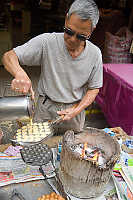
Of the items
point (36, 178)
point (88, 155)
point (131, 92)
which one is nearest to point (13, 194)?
point (36, 178)

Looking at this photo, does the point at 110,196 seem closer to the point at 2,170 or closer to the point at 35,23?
the point at 2,170

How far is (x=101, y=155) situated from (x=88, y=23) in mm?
822

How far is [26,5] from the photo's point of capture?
8.09 metres

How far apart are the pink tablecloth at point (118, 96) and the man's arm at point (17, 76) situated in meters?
1.51

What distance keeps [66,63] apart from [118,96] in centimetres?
131

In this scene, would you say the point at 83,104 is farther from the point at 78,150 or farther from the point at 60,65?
the point at 78,150

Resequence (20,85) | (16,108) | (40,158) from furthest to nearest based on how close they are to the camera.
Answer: (16,108), (40,158), (20,85)

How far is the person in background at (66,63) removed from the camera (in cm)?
133

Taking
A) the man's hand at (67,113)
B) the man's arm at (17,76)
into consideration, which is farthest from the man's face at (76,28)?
the man's hand at (67,113)

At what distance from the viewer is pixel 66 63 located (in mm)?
1599

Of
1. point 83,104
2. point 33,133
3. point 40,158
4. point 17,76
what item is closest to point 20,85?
point 17,76

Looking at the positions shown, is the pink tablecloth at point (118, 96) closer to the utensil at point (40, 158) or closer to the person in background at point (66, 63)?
the person in background at point (66, 63)

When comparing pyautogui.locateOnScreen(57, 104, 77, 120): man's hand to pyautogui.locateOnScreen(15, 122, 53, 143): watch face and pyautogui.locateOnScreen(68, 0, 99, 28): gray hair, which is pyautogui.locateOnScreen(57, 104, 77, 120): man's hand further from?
pyautogui.locateOnScreen(68, 0, 99, 28): gray hair

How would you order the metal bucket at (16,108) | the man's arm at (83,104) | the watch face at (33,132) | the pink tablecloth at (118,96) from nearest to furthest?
1. the watch face at (33,132)
2. the metal bucket at (16,108)
3. the man's arm at (83,104)
4. the pink tablecloth at (118,96)
